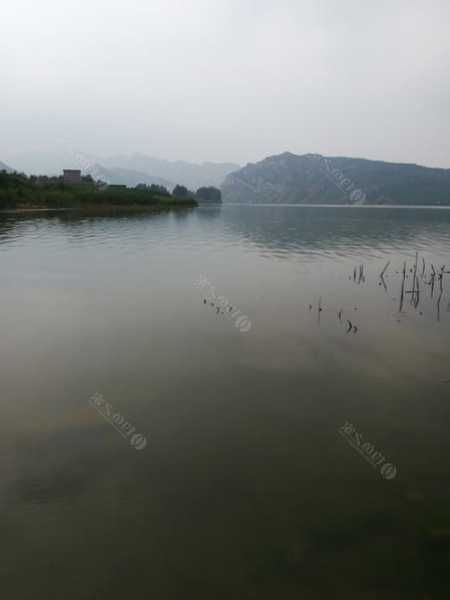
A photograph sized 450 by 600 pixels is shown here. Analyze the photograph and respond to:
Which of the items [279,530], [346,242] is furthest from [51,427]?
[346,242]

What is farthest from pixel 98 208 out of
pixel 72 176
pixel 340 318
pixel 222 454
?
pixel 222 454

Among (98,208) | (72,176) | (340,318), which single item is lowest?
(340,318)

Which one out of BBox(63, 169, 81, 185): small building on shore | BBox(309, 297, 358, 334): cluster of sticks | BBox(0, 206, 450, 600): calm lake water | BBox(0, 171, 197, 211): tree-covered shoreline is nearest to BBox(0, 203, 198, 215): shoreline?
BBox(0, 171, 197, 211): tree-covered shoreline

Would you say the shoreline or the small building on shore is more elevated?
the small building on shore

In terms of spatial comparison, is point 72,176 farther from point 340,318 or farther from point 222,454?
point 222,454

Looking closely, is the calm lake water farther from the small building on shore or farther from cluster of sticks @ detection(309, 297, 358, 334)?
the small building on shore

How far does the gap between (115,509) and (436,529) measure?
658 cm

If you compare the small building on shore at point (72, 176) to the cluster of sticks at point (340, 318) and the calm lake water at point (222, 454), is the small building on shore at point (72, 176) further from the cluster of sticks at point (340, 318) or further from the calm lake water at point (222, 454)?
the cluster of sticks at point (340, 318)

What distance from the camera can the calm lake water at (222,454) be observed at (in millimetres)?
6055

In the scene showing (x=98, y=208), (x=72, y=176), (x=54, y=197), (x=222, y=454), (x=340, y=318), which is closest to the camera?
(x=222, y=454)

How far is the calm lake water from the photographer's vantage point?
605 cm

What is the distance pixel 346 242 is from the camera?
200 feet

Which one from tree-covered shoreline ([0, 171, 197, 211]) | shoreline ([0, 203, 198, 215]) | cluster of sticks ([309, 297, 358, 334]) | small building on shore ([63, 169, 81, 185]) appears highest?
small building on shore ([63, 169, 81, 185])

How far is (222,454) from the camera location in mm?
8805
